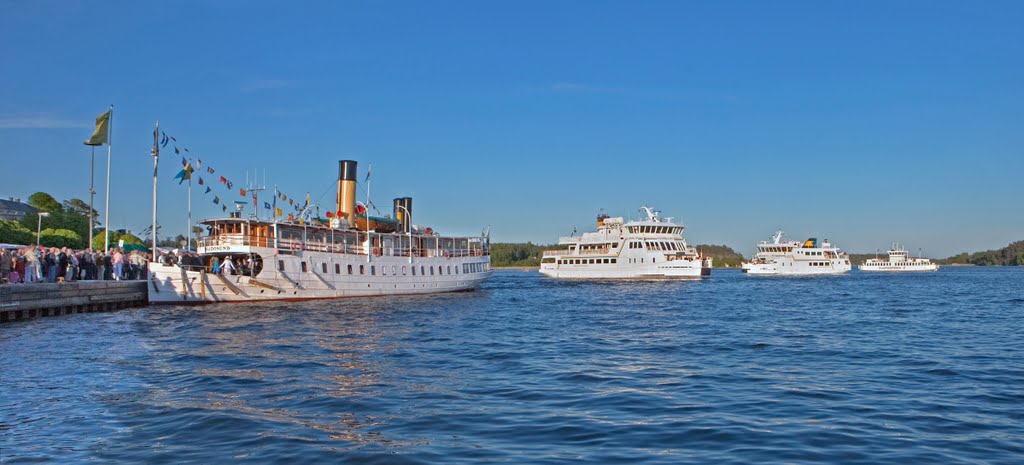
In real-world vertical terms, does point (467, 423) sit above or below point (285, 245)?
below

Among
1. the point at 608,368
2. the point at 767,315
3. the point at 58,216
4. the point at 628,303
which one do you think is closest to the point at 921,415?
the point at 608,368

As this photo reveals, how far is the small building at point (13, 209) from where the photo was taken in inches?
3873

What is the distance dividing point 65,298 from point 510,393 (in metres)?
26.4

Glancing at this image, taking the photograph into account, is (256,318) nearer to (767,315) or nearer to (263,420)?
(263,420)

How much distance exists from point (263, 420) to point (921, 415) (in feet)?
35.1

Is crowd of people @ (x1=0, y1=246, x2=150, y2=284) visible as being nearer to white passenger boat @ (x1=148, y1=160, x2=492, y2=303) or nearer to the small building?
white passenger boat @ (x1=148, y1=160, x2=492, y2=303)

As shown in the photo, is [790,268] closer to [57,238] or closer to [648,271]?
[648,271]

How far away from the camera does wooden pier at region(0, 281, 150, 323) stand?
28.2m

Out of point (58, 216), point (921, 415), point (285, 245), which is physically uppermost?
point (58, 216)

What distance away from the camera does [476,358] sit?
19453mm

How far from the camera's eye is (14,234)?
6209cm

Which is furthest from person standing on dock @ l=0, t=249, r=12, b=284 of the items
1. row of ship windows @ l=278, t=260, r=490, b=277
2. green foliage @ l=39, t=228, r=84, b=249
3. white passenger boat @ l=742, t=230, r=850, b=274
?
white passenger boat @ l=742, t=230, r=850, b=274

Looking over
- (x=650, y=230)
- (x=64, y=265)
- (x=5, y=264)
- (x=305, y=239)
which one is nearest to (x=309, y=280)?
(x=305, y=239)

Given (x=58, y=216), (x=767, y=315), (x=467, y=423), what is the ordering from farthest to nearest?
(x=58, y=216), (x=767, y=315), (x=467, y=423)
